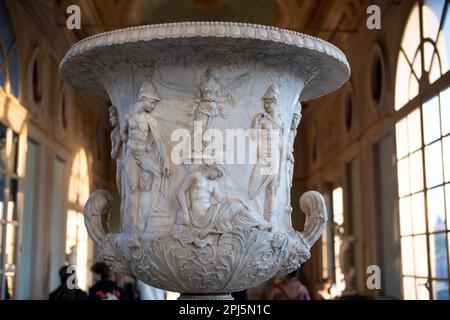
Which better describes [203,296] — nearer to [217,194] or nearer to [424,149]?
[217,194]

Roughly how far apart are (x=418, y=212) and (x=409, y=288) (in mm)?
1049

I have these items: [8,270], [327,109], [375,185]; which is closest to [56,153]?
[8,270]

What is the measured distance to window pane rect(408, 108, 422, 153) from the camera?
7488mm

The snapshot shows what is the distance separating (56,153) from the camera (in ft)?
35.3

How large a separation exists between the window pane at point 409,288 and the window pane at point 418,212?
2.17 ft

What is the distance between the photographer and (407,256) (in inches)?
321

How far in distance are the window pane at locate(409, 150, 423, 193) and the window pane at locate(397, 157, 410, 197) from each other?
0.54ft

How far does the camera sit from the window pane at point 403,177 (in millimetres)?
8079

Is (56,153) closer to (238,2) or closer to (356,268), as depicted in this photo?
(238,2)

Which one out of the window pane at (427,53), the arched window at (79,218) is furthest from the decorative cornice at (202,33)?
the arched window at (79,218)

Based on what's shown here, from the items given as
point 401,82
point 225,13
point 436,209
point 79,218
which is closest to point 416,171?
point 436,209

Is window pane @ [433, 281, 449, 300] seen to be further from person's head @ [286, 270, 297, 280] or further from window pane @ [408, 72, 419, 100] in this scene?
window pane @ [408, 72, 419, 100]

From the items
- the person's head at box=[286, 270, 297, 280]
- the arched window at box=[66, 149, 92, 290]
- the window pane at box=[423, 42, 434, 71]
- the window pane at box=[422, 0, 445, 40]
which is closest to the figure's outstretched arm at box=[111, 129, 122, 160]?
the person's head at box=[286, 270, 297, 280]

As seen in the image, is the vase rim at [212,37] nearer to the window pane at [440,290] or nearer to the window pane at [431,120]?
the window pane at [431,120]
